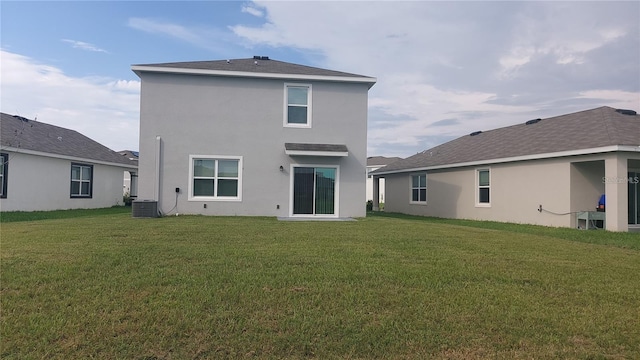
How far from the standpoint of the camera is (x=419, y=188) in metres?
23.3

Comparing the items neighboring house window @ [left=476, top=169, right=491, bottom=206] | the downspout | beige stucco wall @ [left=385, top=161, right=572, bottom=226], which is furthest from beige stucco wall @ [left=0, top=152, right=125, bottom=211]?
neighboring house window @ [left=476, top=169, right=491, bottom=206]

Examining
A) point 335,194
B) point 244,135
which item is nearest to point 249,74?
point 244,135

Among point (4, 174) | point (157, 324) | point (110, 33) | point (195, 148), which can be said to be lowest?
point (157, 324)

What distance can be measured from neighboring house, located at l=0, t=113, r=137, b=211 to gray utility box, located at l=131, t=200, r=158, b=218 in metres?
6.21

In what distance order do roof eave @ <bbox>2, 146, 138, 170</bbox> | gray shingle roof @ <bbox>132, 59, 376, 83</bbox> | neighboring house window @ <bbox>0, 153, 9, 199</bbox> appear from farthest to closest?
roof eave @ <bbox>2, 146, 138, 170</bbox> < neighboring house window @ <bbox>0, 153, 9, 199</bbox> < gray shingle roof @ <bbox>132, 59, 376, 83</bbox>

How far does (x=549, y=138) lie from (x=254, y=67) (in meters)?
12.3

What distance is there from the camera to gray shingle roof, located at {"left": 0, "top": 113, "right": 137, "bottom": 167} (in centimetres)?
1780

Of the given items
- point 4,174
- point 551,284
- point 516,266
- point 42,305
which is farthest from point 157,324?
point 4,174

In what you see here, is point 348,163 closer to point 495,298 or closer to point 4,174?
point 495,298

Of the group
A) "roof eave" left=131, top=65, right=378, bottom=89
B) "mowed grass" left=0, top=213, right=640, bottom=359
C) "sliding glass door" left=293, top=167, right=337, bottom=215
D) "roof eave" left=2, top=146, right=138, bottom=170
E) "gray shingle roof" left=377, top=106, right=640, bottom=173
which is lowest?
"mowed grass" left=0, top=213, right=640, bottom=359

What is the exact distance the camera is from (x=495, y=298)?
4.96m

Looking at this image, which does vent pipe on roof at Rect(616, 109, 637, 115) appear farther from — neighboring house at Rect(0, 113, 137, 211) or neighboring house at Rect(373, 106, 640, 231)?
neighboring house at Rect(0, 113, 137, 211)

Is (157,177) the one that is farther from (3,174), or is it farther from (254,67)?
(3,174)

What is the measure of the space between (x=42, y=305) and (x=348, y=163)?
1205 cm
